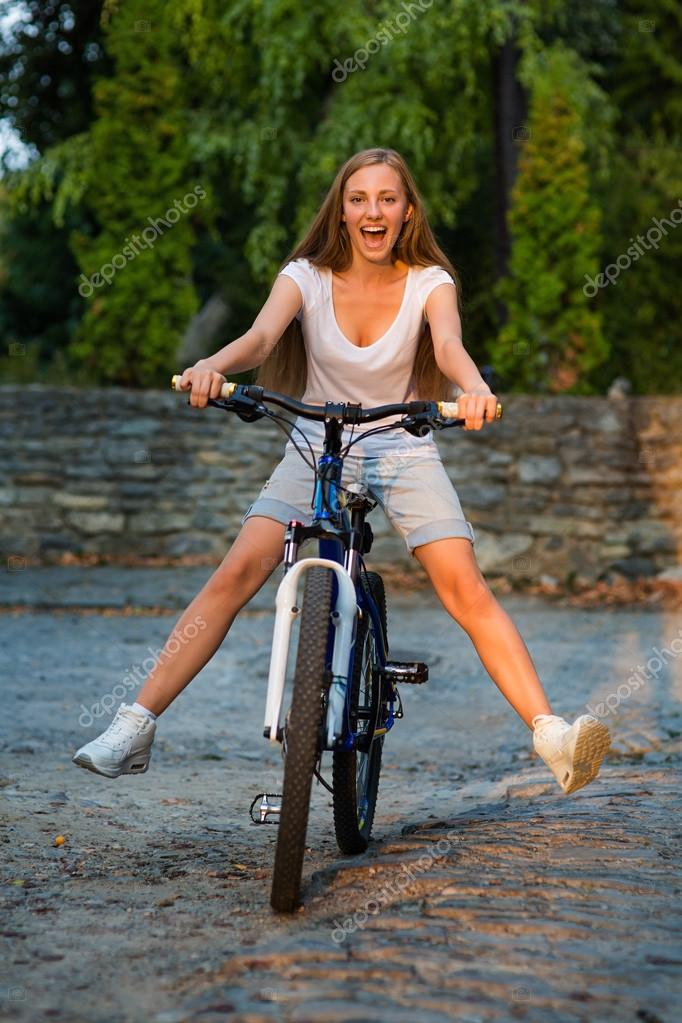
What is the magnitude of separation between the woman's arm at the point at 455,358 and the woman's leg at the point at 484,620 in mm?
366

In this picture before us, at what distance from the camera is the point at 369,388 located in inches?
153

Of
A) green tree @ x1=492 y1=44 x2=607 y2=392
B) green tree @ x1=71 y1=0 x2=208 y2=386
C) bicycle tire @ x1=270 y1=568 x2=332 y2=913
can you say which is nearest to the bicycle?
bicycle tire @ x1=270 y1=568 x2=332 y2=913

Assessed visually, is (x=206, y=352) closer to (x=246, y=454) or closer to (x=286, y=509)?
(x=246, y=454)

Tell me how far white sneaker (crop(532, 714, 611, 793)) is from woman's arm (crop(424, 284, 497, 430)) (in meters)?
0.84

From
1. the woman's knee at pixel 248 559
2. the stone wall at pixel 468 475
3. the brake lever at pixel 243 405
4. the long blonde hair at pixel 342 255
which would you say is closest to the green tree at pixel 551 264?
the stone wall at pixel 468 475

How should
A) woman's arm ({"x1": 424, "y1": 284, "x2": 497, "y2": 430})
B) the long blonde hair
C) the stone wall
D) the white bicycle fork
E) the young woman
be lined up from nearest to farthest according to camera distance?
the white bicycle fork, woman's arm ({"x1": 424, "y1": 284, "x2": 497, "y2": 430}), the young woman, the long blonde hair, the stone wall

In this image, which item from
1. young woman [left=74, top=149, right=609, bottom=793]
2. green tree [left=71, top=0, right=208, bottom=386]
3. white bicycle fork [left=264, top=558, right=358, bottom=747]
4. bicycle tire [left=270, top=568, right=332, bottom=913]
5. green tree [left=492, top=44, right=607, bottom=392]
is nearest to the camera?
bicycle tire [left=270, top=568, right=332, bottom=913]

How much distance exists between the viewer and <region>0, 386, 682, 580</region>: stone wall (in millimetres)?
10570

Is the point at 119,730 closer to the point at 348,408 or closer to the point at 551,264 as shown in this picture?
the point at 348,408

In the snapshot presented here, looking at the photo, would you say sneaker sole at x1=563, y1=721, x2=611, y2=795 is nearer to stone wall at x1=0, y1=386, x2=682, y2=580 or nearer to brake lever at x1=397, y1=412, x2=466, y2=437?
brake lever at x1=397, y1=412, x2=466, y2=437

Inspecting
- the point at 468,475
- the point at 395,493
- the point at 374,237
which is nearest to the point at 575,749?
the point at 395,493

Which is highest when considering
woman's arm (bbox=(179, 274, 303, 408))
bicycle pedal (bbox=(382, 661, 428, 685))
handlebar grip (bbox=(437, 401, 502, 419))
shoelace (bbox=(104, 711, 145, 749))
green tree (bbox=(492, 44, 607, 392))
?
green tree (bbox=(492, 44, 607, 392))

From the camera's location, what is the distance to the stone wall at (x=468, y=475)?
10.6 meters

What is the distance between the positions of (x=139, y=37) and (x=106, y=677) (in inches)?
269
